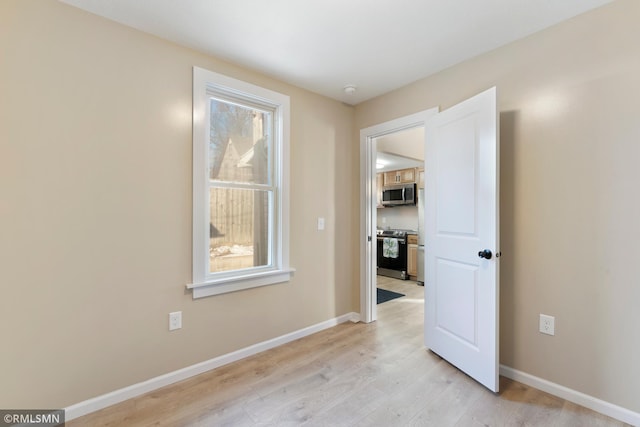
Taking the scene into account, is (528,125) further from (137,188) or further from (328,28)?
(137,188)

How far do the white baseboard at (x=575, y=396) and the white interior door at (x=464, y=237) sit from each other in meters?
0.32

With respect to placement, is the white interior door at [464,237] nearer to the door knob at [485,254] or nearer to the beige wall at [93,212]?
the door knob at [485,254]

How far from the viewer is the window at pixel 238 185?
2133 mm

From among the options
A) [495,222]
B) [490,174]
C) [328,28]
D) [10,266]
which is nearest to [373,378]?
[495,222]

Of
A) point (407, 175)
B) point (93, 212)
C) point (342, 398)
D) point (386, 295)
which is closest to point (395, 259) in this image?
point (386, 295)

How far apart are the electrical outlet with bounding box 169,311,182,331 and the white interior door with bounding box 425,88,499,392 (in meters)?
2.03

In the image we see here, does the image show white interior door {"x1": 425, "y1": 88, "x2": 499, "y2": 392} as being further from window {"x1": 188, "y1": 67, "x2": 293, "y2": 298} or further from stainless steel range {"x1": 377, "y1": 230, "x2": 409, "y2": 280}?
stainless steel range {"x1": 377, "y1": 230, "x2": 409, "y2": 280}

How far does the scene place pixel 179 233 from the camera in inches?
80.4

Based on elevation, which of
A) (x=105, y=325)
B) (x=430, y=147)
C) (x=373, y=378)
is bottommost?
(x=373, y=378)

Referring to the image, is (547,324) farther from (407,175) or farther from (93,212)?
(407,175)

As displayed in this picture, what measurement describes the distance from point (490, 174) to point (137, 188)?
2367 millimetres

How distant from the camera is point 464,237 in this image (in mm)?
2109

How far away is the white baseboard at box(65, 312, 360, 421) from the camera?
167cm

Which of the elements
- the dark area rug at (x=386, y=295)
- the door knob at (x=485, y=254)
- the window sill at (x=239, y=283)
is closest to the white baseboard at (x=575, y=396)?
the door knob at (x=485, y=254)
